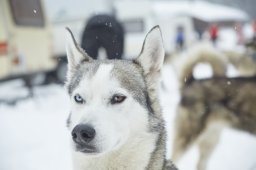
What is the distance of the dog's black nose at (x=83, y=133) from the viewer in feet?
6.57

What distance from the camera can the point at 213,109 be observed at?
383 centimetres

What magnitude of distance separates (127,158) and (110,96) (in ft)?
1.15

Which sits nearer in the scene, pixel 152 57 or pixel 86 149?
pixel 86 149

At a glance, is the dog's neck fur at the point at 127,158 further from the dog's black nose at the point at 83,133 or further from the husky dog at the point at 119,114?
the dog's black nose at the point at 83,133

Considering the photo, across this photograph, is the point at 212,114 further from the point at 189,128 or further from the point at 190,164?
the point at 190,164

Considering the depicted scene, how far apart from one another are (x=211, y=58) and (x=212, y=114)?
615 mm

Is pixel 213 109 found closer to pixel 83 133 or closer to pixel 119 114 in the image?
pixel 119 114

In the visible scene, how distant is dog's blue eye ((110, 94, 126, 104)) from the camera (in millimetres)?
2266

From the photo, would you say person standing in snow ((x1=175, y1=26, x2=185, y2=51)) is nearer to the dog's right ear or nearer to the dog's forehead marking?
the dog's right ear

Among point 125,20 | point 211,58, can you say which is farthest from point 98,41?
point 125,20

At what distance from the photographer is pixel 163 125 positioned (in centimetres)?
246

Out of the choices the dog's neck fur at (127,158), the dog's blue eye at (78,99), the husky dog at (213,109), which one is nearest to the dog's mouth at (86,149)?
the dog's neck fur at (127,158)

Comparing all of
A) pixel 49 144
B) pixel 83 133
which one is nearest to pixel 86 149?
pixel 83 133

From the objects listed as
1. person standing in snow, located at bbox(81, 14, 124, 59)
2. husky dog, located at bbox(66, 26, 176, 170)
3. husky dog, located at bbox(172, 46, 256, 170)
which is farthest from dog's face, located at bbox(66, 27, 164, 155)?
person standing in snow, located at bbox(81, 14, 124, 59)
